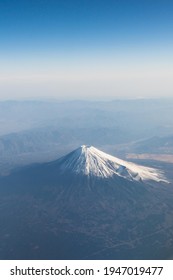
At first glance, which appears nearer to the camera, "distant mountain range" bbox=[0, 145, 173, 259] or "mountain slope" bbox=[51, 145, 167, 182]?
"distant mountain range" bbox=[0, 145, 173, 259]

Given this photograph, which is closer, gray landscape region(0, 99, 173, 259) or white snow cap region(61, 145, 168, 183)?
gray landscape region(0, 99, 173, 259)

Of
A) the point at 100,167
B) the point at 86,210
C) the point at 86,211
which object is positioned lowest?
the point at 86,211

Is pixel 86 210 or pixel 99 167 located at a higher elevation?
pixel 99 167

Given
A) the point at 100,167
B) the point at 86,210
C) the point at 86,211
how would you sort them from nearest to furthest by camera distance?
the point at 86,211
the point at 86,210
the point at 100,167

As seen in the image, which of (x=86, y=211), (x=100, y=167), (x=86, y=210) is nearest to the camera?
(x=86, y=211)

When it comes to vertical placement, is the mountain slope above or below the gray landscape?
above

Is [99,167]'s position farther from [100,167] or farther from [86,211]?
[86,211]

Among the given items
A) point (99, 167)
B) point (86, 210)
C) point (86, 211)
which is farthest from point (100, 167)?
point (86, 211)
